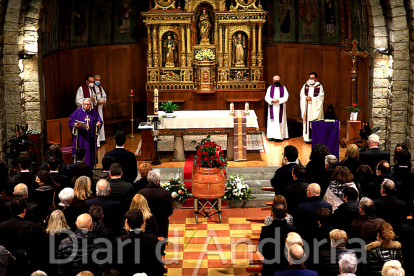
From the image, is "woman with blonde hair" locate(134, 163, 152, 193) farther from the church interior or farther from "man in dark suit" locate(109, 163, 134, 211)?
the church interior

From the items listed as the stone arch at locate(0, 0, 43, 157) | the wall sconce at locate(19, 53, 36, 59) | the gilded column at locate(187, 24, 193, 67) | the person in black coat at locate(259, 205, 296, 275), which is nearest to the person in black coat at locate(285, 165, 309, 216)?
the person in black coat at locate(259, 205, 296, 275)

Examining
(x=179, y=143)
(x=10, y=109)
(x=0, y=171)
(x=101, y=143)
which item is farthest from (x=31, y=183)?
(x=101, y=143)

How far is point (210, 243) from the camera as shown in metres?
Result: 9.96

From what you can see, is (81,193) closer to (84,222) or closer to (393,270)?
(84,222)

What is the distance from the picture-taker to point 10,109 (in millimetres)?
12242

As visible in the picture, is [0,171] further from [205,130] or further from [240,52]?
[240,52]

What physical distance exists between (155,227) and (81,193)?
A: 3.71ft

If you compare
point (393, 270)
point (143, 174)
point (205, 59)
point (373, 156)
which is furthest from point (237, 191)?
point (393, 270)

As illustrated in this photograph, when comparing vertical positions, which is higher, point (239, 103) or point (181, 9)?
point (181, 9)

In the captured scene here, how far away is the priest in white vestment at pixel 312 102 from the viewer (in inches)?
609

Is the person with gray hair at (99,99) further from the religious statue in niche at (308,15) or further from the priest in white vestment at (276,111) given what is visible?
the religious statue in niche at (308,15)

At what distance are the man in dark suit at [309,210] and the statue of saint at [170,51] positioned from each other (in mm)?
9836

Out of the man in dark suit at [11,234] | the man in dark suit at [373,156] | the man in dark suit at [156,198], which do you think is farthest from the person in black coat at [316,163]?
the man in dark suit at [11,234]

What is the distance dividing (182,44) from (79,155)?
793 centimetres
